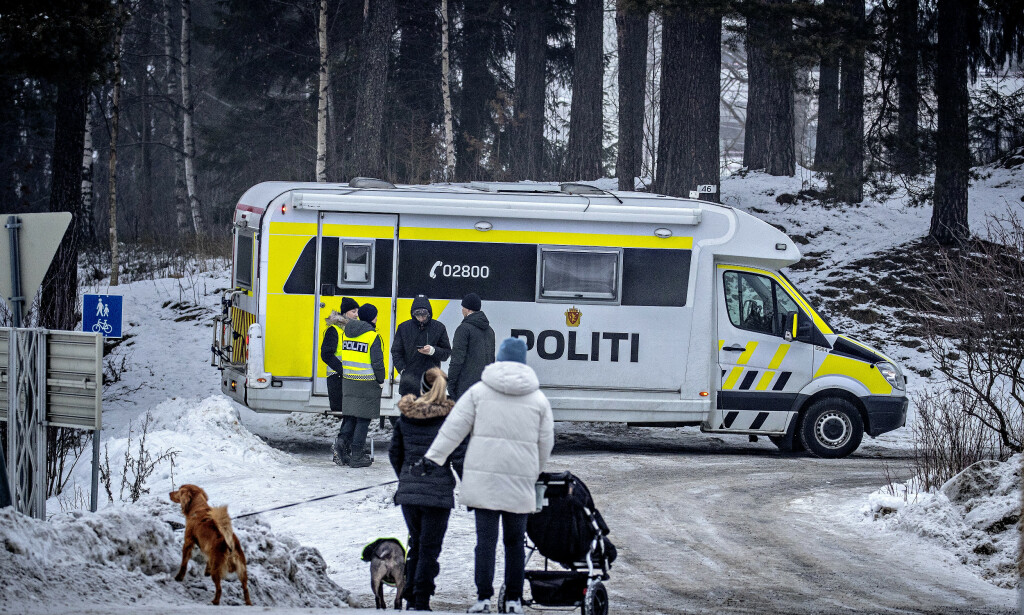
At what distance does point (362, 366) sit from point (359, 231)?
1696mm

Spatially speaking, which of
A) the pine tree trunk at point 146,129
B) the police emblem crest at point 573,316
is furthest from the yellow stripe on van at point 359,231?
the pine tree trunk at point 146,129

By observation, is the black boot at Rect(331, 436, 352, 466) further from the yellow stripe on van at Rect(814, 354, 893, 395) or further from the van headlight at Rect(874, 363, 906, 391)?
the van headlight at Rect(874, 363, 906, 391)

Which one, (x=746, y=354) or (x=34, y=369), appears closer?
(x=34, y=369)

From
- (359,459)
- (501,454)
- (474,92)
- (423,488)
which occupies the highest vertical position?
(474,92)

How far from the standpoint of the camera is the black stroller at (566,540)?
21.3ft

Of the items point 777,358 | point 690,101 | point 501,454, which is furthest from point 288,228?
point 690,101

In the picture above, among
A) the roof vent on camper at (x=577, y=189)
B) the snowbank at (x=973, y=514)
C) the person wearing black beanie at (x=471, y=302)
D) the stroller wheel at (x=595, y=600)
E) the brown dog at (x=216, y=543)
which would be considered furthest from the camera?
the roof vent on camper at (x=577, y=189)

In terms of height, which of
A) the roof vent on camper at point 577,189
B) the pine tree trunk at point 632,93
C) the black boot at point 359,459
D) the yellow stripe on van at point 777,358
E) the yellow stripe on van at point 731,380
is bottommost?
the black boot at point 359,459

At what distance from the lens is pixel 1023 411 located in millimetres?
9992

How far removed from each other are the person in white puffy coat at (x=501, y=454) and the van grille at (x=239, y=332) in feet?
20.6

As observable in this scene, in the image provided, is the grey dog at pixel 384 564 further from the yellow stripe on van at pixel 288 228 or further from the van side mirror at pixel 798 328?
the van side mirror at pixel 798 328

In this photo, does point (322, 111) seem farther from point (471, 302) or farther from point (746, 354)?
point (746, 354)

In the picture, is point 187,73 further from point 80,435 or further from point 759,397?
point 759,397

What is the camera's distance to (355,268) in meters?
12.3
